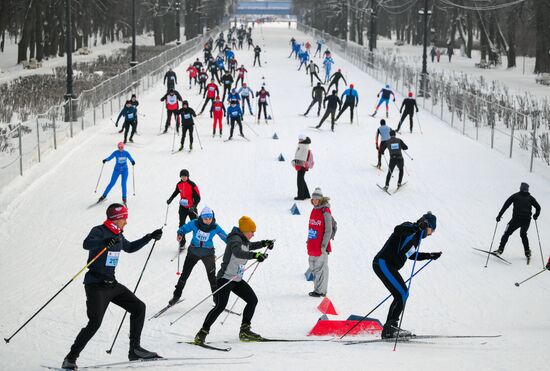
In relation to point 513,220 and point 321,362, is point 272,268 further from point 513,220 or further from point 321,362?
point 321,362

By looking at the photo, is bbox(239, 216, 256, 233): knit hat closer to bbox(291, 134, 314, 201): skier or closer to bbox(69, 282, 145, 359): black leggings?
bbox(69, 282, 145, 359): black leggings

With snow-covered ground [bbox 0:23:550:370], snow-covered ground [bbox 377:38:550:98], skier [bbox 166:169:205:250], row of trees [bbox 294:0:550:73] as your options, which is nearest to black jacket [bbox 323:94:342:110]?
snow-covered ground [bbox 0:23:550:370]

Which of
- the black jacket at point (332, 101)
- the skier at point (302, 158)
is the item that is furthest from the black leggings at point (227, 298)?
the black jacket at point (332, 101)

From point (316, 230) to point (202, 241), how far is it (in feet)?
5.85

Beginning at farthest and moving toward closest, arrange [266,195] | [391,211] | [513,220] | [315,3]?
[315,3], [266,195], [391,211], [513,220]

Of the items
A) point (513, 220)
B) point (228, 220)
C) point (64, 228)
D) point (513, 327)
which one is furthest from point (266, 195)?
point (513, 327)

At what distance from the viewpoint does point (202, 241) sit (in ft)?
35.9

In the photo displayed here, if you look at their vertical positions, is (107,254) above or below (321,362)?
above

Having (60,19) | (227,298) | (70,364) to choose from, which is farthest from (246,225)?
(60,19)

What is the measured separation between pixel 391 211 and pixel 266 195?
304cm

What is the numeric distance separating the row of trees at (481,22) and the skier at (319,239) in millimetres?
40332

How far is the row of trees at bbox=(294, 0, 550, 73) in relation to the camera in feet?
168

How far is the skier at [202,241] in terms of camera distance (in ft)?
34.8

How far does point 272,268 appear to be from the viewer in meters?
13.7
